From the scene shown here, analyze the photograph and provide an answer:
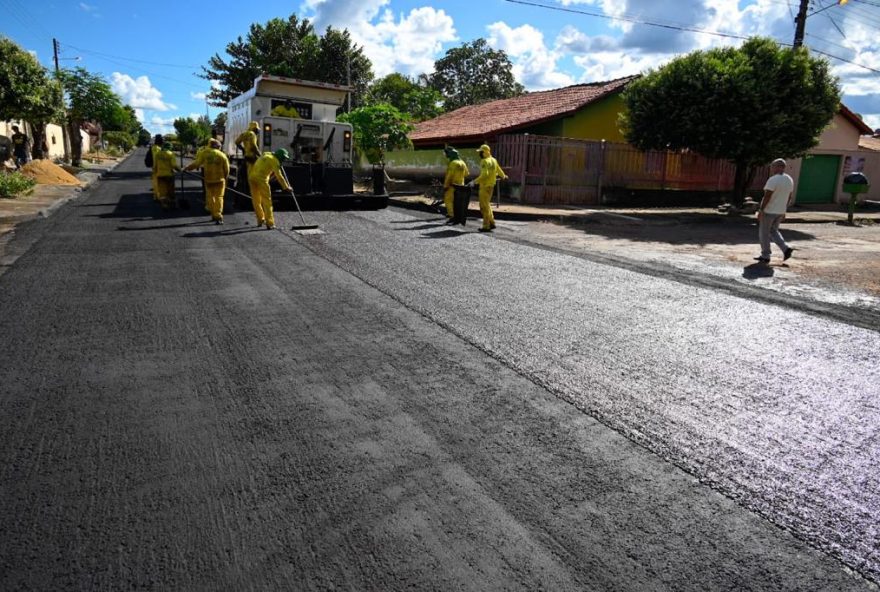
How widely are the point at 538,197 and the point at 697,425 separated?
15.3m

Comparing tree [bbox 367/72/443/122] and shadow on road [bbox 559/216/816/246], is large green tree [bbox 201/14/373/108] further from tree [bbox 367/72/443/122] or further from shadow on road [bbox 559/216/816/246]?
shadow on road [bbox 559/216/816/246]

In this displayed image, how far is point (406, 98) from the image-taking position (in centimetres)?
3969

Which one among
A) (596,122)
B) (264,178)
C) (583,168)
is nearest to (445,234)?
(264,178)

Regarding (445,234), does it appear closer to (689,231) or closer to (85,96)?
(689,231)

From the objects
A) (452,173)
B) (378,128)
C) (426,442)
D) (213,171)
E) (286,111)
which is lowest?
(426,442)

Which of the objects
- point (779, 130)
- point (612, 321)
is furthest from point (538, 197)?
point (612, 321)

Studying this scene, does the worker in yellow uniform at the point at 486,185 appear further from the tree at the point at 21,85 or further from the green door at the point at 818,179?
the green door at the point at 818,179

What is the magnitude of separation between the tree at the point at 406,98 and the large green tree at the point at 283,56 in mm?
3066

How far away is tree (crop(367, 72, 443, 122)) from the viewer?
39.5m

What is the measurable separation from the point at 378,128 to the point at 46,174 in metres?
11.6

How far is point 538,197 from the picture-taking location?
18.0m

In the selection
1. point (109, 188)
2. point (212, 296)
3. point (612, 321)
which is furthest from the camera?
point (109, 188)

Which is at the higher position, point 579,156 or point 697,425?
point 579,156

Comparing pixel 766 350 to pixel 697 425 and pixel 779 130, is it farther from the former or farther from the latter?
pixel 779 130
